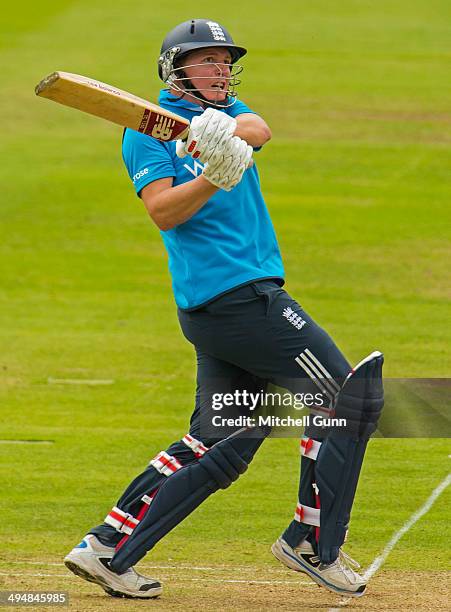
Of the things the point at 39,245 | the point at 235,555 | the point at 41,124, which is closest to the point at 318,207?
the point at 39,245

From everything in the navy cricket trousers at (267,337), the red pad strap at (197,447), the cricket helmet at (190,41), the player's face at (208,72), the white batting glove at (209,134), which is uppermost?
the cricket helmet at (190,41)

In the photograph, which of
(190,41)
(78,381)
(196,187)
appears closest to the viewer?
(196,187)

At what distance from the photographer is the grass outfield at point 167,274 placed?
6582mm

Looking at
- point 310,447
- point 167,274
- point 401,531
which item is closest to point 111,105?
point 310,447

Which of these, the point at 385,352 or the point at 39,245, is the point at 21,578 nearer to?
the point at 385,352

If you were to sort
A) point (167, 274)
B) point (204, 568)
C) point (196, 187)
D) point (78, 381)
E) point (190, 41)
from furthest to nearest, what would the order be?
point (167, 274), point (78, 381), point (204, 568), point (190, 41), point (196, 187)

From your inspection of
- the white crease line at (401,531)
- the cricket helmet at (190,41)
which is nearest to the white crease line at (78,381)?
the white crease line at (401,531)

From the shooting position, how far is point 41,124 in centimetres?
2172

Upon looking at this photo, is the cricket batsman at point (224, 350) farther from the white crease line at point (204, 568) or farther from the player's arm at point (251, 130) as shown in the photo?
the white crease line at point (204, 568)

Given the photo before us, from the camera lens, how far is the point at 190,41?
5316 millimetres

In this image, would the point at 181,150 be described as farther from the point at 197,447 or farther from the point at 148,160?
the point at 197,447

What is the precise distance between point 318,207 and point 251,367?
12521 millimetres

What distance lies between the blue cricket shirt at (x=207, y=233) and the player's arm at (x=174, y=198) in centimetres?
4

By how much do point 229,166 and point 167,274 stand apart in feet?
32.3
